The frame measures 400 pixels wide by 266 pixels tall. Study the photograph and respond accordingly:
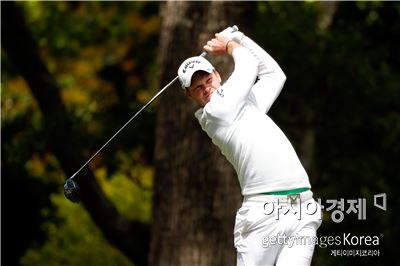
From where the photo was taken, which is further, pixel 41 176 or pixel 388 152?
pixel 388 152

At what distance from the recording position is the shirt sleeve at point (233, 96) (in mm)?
6160

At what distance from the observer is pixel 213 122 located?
627 cm

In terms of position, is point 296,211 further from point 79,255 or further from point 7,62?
point 7,62

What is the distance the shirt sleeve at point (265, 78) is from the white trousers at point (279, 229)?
69cm

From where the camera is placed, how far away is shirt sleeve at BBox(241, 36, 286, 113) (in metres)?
6.62

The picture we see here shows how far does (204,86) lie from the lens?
6410 millimetres

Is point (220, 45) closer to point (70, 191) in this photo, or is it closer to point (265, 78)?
point (265, 78)

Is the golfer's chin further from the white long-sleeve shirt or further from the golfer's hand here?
the golfer's hand

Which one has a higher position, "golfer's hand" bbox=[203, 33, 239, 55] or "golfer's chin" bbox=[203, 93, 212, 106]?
"golfer's hand" bbox=[203, 33, 239, 55]

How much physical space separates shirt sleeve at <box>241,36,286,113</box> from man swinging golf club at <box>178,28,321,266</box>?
25cm

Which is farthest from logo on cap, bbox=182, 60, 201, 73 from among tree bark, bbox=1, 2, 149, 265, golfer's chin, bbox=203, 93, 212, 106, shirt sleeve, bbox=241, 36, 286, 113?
tree bark, bbox=1, 2, 149, 265

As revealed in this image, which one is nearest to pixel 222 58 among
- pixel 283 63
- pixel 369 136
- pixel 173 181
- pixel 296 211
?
pixel 173 181

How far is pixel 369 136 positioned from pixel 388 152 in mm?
350

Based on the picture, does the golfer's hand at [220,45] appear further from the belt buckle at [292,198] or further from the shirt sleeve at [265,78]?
the belt buckle at [292,198]
